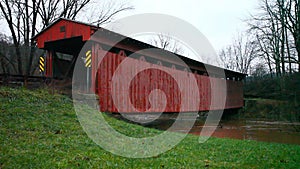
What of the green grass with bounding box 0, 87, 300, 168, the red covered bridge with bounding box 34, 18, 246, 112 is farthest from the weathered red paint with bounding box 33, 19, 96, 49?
the green grass with bounding box 0, 87, 300, 168

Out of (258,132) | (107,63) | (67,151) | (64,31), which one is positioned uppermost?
(64,31)

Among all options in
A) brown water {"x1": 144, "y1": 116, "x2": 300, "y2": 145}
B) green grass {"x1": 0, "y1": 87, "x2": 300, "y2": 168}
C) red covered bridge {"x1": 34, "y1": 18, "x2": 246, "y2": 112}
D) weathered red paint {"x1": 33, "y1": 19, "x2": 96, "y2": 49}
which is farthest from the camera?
brown water {"x1": 144, "y1": 116, "x2": 300, "y2": 145}

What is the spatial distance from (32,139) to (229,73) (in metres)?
21.2

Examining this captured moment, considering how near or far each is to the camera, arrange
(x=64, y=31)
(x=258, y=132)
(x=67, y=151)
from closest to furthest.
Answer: (x=67, y=151) → (x=64, y=31) → (x=258, y=132)

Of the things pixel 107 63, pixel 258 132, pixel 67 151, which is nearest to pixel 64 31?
pixel 107 63

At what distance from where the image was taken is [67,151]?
4.82m

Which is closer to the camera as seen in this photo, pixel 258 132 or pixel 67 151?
pixel 67 151

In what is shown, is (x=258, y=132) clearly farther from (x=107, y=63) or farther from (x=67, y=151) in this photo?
(x=67, y=151)

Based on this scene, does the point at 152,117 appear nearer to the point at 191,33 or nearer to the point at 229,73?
the point at 191,33

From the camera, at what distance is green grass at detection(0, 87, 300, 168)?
14.2 feet

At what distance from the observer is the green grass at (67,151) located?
4332 mm

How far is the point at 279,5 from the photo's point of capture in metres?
19.4

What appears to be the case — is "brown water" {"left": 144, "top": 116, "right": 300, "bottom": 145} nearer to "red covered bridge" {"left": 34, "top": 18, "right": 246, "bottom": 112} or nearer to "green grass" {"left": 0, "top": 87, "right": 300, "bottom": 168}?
"red covered bridge" {"left": 34, "top": 18, "right": 246, "bottom": 112}

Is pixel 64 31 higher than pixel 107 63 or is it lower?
higher
